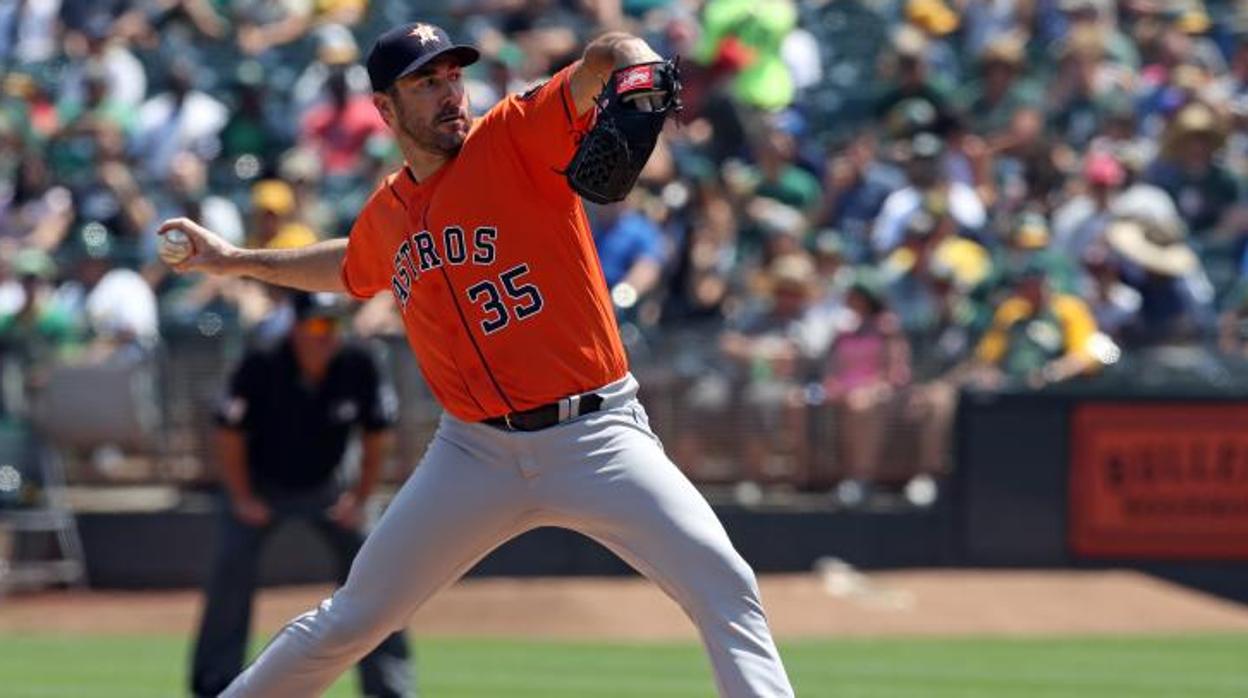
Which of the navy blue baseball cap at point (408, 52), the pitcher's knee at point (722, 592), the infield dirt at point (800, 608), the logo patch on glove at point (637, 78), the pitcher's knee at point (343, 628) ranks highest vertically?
the navy blue baseball cap at point (408, 52)

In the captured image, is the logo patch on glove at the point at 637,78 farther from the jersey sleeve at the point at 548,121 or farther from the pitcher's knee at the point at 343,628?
the pitcher's knee at the point at 343,628

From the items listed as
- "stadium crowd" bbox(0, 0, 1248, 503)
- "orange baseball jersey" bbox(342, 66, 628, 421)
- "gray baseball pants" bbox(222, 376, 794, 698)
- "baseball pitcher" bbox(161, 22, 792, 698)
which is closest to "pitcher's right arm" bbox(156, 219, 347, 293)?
"baseball pitcher" bbox(161, 22, 792, 698)

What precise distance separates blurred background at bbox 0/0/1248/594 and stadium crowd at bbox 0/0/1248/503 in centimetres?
3

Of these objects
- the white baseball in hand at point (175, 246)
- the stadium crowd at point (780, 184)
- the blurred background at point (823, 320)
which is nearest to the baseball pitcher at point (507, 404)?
the white baseball in hand at point (175, 246)

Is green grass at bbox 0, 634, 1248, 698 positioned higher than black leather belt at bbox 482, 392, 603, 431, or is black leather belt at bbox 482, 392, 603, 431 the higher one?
black leather belt at bbox 482, 392, 603, 431

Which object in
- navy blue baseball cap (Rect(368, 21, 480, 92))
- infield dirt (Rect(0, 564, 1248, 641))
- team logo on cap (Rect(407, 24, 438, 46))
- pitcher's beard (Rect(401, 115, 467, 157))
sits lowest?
infield dirt (Rect(0, 564, 1248, 641))

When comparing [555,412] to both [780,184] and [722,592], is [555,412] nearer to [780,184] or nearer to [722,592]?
[722,592]

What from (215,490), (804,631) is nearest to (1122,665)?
(804,631)

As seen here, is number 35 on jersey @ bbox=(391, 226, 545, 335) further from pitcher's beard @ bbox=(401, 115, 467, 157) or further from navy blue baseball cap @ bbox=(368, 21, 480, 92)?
navy blue baseball cap @ bbox=(368, 21, 480, 92)

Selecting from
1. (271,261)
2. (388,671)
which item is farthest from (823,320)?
(271,261)

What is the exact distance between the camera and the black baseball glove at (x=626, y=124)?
601cm

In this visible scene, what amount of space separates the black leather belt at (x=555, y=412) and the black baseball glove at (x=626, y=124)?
672mm

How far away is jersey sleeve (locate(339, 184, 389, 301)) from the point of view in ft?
23.0

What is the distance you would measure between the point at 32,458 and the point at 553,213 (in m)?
9.64
